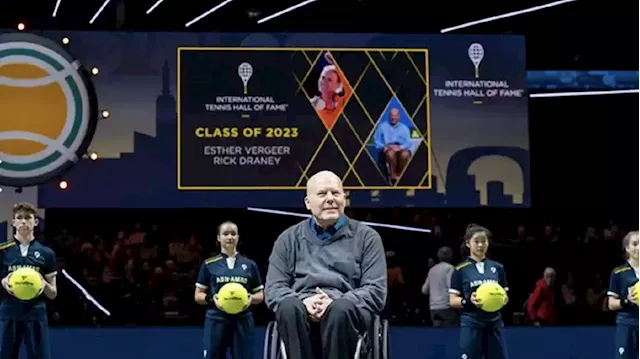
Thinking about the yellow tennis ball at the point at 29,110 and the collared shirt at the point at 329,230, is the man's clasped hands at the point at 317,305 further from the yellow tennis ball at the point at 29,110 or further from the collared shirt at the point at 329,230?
the yellow tennis ball at the point at 29,110

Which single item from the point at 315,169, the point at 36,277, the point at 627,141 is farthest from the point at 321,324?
the point at 627,141

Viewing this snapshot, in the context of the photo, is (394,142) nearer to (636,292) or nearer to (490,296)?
(490,296)

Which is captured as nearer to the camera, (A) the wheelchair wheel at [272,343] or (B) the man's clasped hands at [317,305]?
(B) the man's clasped hands at [317,305]

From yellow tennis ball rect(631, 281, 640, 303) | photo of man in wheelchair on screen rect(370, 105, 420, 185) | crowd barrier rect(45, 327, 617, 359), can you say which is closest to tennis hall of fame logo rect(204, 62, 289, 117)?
photo of man in wheelchair on screen rect(370, 105, 420, 185)

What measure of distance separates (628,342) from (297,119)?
351 centimetres

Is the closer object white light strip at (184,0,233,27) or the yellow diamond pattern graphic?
the yellow diamond pattern graphic

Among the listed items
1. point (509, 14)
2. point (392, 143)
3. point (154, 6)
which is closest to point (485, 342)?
point (392, 143)

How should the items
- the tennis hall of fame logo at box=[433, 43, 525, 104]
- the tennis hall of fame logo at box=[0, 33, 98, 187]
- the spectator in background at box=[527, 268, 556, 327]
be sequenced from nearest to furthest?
the tennis hall of fame logo at box=[0, 33, 98, 187] < the tennis hall of fame logo at box=[433, 43, 525, 104] < the spectator in background at box=[527, 268, 556, 327]

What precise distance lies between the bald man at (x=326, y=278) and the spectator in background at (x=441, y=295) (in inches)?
200

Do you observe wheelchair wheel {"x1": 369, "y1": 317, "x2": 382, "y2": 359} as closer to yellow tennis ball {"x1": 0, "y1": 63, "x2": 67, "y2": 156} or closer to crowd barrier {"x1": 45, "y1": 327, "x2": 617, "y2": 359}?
crowd barrier {"x1": 45, "y1": 327, "x2": 617, "y2": 359}

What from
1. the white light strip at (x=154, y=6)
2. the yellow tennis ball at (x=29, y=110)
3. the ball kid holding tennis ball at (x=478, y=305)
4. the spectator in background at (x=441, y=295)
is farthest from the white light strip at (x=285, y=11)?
the ball kid holding tennis ball at (x=478, y=305)

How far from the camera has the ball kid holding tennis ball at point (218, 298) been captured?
7.93 m

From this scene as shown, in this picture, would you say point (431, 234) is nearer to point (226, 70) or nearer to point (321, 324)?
point (226, 70)

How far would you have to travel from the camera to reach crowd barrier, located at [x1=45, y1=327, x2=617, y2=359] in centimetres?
873
